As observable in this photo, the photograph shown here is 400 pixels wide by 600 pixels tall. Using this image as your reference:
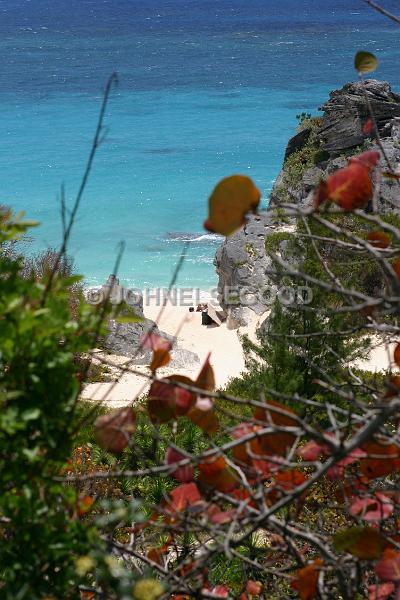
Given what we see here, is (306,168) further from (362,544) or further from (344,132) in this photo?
(362,544)

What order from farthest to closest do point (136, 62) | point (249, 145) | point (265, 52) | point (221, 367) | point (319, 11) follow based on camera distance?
point (319, 11) → point (265, 52) → point (136, 62) → point (249, 145) → point (221, 367)

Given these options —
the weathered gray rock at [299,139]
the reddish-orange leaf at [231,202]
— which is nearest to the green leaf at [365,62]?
the reddish-orange leaf at [231,202]

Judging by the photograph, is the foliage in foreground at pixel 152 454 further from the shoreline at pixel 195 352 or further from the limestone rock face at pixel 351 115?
the limestone rock face at pixel 351 115

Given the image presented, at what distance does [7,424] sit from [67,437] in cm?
14

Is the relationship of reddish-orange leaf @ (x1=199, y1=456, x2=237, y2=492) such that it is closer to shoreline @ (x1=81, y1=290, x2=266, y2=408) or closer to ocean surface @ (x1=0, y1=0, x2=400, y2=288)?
shoreline @ (x1=81, y1=290, x2=266, y2=408)

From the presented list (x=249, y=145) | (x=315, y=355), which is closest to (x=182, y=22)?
Answer: (x=249, y=145)

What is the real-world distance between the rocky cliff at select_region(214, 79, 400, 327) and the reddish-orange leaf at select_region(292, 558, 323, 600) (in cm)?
1230

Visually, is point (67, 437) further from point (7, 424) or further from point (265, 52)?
point (265, 52)

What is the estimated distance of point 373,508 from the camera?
144 cm

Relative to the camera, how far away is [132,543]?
5.03 feet

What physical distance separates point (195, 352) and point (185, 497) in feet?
39.9

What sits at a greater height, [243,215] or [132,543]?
[243,215]

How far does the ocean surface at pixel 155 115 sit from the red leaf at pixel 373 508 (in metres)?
10.0

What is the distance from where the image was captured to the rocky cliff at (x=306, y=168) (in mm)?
15398
